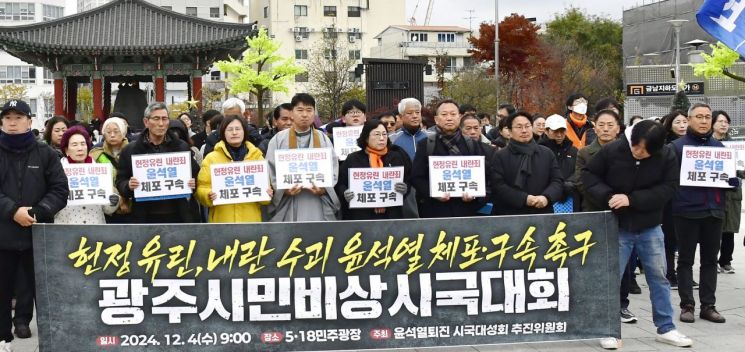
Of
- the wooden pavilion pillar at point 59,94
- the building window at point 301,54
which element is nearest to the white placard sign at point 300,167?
the wooden pavilion pillar at point 59,94

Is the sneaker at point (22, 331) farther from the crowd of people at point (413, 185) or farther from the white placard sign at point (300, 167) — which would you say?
the white placard sign at point (300, 167)

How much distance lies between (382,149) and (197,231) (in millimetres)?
1925

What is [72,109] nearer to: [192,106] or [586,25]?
[192,106]

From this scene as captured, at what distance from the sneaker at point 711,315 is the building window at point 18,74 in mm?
74629

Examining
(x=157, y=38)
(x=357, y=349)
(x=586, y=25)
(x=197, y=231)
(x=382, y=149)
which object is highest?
(x=586, y=25)

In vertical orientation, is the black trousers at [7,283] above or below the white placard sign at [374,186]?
below

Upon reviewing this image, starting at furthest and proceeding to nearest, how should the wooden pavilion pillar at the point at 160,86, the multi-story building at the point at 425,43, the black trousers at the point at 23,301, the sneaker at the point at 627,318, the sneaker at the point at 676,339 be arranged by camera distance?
the multi-story building at the point at 425,43 < the wooden pavilion pillar at the point at 160,86 < the sneaker at the point at 627,318 < the black trousers at the point at 23,301 < the sneaker at the point at 676,339

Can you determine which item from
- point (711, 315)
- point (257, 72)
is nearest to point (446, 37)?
point (257, 72)

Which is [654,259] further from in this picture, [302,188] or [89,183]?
[89,183]

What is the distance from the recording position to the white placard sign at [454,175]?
7418 mm

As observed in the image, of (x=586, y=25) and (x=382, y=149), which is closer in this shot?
(x=382, y=149)

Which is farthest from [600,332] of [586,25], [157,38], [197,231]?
[586,25]

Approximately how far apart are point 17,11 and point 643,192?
7817 centimetres

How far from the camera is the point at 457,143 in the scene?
7.73 m
